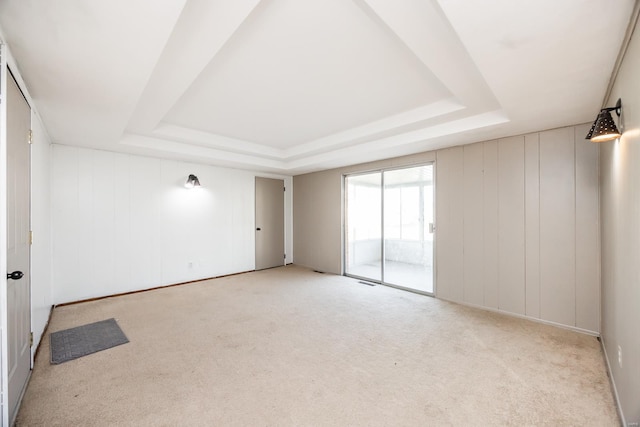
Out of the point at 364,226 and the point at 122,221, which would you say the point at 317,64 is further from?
the point at 122,221

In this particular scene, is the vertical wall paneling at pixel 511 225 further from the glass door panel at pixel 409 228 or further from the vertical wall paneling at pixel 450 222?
the glass door panel at pixel 409 228

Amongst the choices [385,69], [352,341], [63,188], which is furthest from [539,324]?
[63,188]

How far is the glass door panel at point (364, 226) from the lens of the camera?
5254mm

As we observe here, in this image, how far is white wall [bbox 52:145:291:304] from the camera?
3986 millimetres

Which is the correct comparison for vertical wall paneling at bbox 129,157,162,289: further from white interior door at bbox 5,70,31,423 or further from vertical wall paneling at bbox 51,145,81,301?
white interior door at bbox 5,70,31,423

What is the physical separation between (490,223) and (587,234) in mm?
948

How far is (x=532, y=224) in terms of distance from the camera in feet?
11.1

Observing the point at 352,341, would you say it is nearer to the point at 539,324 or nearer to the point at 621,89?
the point at 539,324

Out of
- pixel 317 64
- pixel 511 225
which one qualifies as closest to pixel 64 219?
pixel 317 64

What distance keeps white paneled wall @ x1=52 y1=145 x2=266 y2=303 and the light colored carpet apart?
74 centimetres

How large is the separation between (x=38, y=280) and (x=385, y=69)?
3.98 metres

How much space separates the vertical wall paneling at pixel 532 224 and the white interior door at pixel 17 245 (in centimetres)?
479

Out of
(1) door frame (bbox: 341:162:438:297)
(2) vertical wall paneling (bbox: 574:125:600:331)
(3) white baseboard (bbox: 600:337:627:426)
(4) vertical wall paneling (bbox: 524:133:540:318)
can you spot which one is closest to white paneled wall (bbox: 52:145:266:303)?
(1) door frame (bbox: 341:162:438:297)

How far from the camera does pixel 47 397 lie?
1990 mm
